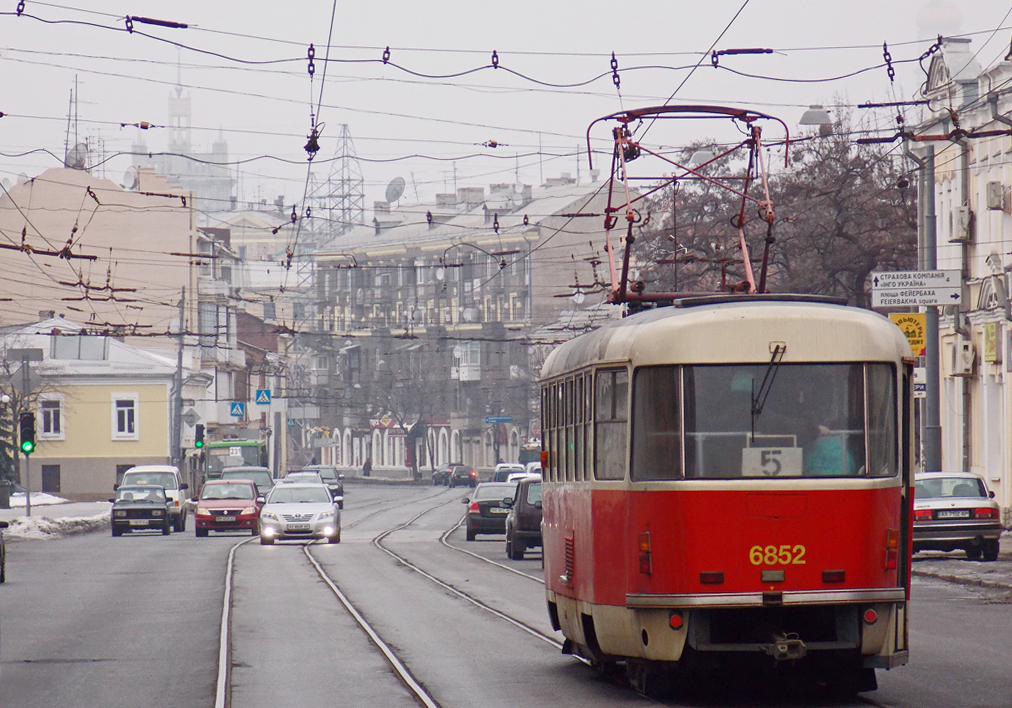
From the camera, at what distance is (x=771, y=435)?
1076 cm

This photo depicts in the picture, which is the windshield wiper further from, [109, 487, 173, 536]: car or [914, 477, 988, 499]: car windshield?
[109, 487, 173, 536]: car

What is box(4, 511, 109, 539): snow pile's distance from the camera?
42094mm

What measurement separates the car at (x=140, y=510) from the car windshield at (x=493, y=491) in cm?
931

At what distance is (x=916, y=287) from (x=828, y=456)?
1814 cm

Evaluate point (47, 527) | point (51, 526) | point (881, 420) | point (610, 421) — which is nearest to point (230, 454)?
point (51, 526)

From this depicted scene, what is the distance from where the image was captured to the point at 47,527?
43.8 m

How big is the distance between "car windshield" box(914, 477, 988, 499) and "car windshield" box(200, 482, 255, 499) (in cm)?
2047

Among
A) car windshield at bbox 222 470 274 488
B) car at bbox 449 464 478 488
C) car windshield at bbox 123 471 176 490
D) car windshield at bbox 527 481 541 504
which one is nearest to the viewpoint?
car windshield at bbox 527 481 541 504

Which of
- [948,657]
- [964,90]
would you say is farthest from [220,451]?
[948,657]

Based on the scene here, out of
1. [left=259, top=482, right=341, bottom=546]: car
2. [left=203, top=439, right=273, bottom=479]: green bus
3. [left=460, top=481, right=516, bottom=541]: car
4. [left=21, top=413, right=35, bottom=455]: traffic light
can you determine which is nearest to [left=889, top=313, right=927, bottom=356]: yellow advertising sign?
A: [left=460, top=481, right=516, bottom=541]: car

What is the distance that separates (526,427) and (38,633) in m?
Answer: 94.1

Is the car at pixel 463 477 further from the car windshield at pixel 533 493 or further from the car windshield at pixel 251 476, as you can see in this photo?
the car windshield at pixel 533 493

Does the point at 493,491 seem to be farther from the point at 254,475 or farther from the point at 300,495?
the point at 254,475

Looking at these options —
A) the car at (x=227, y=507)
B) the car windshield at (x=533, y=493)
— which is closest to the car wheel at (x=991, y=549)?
the car windshield at (x=533, y=493)
